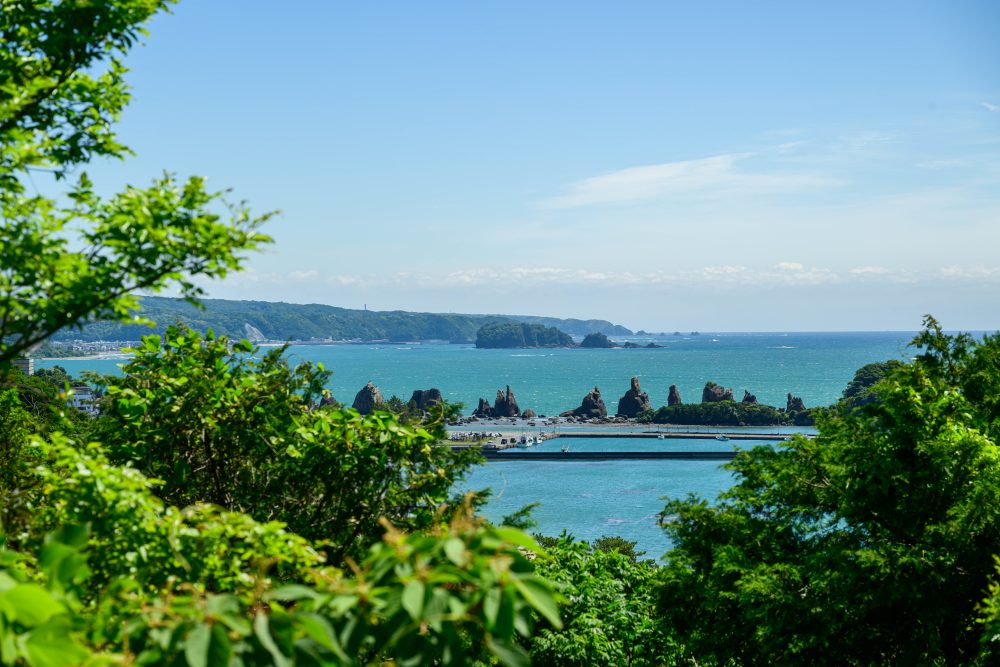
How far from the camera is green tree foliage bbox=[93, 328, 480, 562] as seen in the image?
25.7 feet

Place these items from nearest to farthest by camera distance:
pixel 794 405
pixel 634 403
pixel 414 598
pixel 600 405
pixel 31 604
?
pixel 31 604 → pixel 414 598 → pixel 794 405 → pixel 600 405 → pixel 634 403

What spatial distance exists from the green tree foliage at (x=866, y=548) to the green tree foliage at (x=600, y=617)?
59.5 inches

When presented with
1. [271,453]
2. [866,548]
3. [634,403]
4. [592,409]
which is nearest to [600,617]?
[866,548]

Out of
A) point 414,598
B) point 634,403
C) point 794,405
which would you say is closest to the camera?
point 414,598

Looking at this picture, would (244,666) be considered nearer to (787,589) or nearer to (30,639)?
(30,639)

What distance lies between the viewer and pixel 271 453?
8.15 m

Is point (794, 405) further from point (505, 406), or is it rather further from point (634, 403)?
point (505, 406)

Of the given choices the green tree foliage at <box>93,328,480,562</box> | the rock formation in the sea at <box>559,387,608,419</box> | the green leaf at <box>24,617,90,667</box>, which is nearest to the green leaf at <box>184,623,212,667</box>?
the green leaf at <box>24,617,90,667</box>

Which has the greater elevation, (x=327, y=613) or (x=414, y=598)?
(x=414, y=598)

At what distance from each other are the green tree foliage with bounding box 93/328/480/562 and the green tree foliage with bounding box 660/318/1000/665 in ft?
21.2

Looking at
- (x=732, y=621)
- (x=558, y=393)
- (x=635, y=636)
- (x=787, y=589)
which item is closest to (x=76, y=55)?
(x=787, y=589)

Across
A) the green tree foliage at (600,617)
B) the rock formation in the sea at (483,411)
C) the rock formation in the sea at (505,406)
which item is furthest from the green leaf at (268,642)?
the rock formation in the sea at (483,411)

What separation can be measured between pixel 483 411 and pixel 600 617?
125 metres

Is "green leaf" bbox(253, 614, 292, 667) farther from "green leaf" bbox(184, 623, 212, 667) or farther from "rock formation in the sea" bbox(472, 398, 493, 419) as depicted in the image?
"rock formation in the sea" bbox(472, 398, 493, 419)
